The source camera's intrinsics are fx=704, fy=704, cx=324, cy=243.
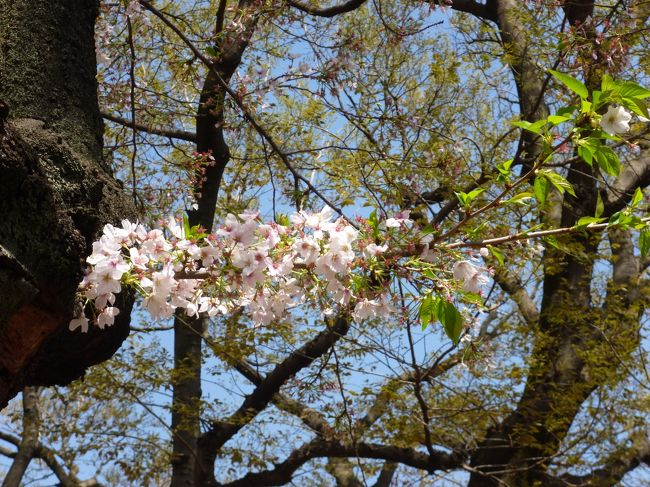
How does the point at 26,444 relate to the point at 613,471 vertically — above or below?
above

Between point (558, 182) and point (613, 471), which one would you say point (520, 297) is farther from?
point (558, 182)

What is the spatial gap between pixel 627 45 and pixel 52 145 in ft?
11.4

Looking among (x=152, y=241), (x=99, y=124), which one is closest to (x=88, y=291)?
(x=152, y=241)

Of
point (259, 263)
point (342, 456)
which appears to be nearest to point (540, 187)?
point (259, 263)


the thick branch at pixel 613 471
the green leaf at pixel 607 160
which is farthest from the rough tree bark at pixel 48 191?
the thick branch at pixel 613 471

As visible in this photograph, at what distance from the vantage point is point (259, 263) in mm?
1644

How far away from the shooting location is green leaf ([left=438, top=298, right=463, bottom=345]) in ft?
5.32

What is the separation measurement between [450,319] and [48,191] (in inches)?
37.3

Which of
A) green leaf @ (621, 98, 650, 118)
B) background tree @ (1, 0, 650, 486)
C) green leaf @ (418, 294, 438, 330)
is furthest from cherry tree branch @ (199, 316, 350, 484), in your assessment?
green leaf @ (621, 98, 650, 118)

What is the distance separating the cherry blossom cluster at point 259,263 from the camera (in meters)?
1.65

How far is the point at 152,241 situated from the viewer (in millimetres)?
1679

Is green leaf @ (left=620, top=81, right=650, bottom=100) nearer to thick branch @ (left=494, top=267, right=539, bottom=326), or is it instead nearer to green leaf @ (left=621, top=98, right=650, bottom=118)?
green leaf @ (left=621, top=98, right=650, bottom=118)

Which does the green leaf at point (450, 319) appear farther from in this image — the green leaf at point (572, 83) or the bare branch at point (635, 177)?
the bare branch at point (635, 177)

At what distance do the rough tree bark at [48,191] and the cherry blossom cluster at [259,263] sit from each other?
10cm
